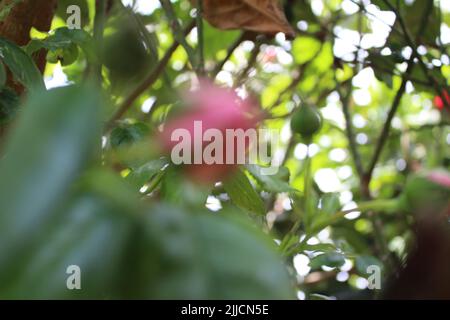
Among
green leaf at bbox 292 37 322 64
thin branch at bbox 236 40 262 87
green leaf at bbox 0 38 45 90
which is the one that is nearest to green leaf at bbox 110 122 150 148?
green leaf at bbox 0 38 45 90

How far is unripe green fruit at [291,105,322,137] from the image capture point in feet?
2.85

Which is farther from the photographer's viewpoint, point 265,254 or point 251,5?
point 251,5

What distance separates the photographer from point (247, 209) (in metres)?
0.72

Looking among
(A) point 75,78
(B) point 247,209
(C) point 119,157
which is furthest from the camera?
(A) point 75,78

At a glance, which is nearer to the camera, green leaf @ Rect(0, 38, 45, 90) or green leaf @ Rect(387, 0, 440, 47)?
green leaf @ Rect(0, 38, 45, 90)

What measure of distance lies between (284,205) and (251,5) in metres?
0.67

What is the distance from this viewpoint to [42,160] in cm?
26

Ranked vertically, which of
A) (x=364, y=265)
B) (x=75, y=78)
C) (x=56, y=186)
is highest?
(x=75, y=78)

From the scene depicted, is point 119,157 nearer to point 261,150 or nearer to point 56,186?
point 56,186

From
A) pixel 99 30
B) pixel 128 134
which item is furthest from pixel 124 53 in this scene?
pixel 128 134

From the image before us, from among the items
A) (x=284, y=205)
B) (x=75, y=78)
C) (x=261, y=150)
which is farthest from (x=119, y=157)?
(x=284, y=205)

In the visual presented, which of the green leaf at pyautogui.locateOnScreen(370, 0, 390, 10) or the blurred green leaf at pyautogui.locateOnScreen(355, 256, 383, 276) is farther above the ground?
the green leaf at pyautogui.locateOnScreen(370, 0, 390, 10)

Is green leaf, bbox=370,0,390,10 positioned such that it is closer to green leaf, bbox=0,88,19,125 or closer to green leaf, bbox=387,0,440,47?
green leaf, bbox=387,0,440,47

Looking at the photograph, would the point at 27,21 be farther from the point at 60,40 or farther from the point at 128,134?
the point at 128,134
